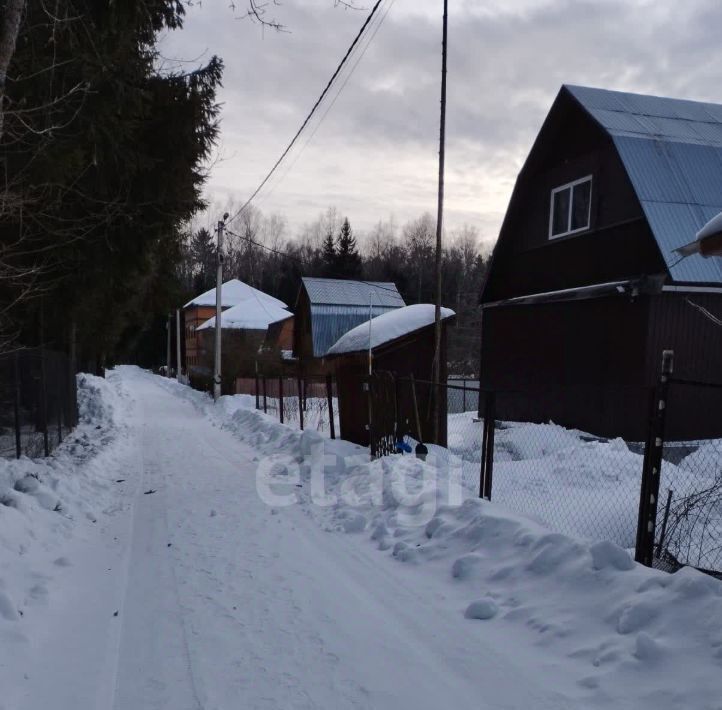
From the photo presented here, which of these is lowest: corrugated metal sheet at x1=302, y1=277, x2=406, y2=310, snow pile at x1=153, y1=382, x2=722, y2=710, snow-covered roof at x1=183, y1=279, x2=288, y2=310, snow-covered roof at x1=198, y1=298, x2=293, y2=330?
snow pile at x1=153, y1=382, x2=722, y2=710

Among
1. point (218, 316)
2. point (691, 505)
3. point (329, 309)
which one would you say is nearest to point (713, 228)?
point (691, 505)

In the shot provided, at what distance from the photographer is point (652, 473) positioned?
450 cm

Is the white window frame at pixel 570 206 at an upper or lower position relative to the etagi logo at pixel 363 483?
upper

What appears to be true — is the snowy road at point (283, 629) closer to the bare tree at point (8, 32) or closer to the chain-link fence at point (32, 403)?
the chain-link fence at point (32, 403)

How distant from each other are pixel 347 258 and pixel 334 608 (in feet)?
194

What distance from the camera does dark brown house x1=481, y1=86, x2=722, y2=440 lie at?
11.5 meters

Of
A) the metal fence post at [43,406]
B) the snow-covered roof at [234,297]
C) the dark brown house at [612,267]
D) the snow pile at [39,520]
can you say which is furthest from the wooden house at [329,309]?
the snow pile at [39,520]

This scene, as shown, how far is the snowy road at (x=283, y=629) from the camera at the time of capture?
3043mm

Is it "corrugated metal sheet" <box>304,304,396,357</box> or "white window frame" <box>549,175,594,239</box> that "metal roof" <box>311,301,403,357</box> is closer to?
"corrugated metal sheet" <box>304,304,396,357</box>

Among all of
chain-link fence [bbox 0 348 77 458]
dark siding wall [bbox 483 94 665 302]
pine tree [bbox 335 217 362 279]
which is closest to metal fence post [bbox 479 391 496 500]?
chain-link fence [bbox 0 348 77 458]

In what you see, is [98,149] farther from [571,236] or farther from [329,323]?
[329,323]

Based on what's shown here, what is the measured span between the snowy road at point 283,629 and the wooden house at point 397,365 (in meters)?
4.46

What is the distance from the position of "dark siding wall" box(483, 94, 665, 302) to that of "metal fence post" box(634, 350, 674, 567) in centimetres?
768

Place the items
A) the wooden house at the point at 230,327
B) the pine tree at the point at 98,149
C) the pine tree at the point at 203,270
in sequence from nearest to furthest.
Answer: the pine tree at the point at 98,149
the wooden house at the point at 230,327
the pine tree at the point at 203,270
